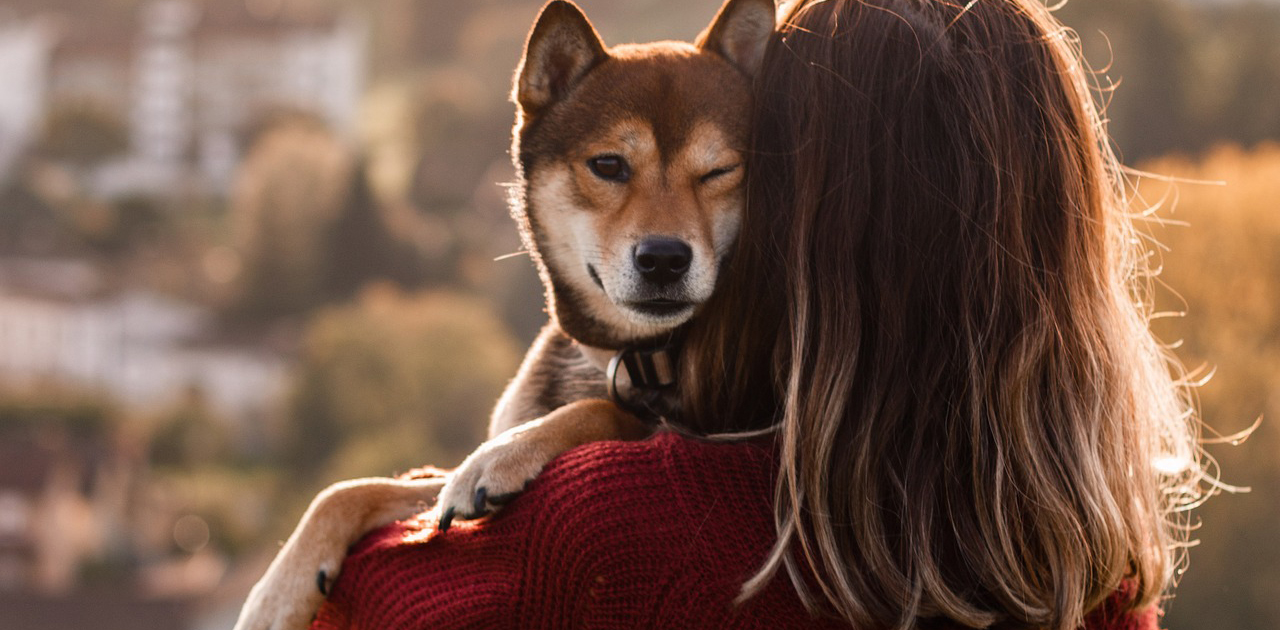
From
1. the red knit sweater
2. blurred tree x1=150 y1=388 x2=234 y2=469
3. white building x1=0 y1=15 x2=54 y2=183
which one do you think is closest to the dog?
the red knit sweater

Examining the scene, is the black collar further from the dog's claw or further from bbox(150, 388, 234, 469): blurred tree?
bbox(150, 388, 234, 469): blurred tree

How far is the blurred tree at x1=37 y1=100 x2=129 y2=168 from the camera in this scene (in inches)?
1535

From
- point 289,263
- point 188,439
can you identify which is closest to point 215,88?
point 289,263

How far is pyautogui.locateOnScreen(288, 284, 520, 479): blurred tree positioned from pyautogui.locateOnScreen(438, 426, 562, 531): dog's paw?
92.9ft

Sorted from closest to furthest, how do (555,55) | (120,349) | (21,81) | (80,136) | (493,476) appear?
(493,476) → (555,55) → (120,349) → (80,136) → (21,81)

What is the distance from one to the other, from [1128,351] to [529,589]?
885mm

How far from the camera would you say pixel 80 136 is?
→ 129 ft

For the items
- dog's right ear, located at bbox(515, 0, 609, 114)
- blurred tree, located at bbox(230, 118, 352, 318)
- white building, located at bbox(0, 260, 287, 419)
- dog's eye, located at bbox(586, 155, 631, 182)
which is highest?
dog's right ear, located at bbox(515, 0, 609, 114)

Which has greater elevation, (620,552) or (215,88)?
(215,88)

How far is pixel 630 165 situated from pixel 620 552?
951mm

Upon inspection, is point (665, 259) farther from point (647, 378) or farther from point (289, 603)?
point (289, 603)

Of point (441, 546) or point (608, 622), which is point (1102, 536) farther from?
point (441, 546)

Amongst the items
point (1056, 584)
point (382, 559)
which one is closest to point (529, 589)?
point (382, 559)

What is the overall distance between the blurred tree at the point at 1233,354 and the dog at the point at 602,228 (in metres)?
17.9
